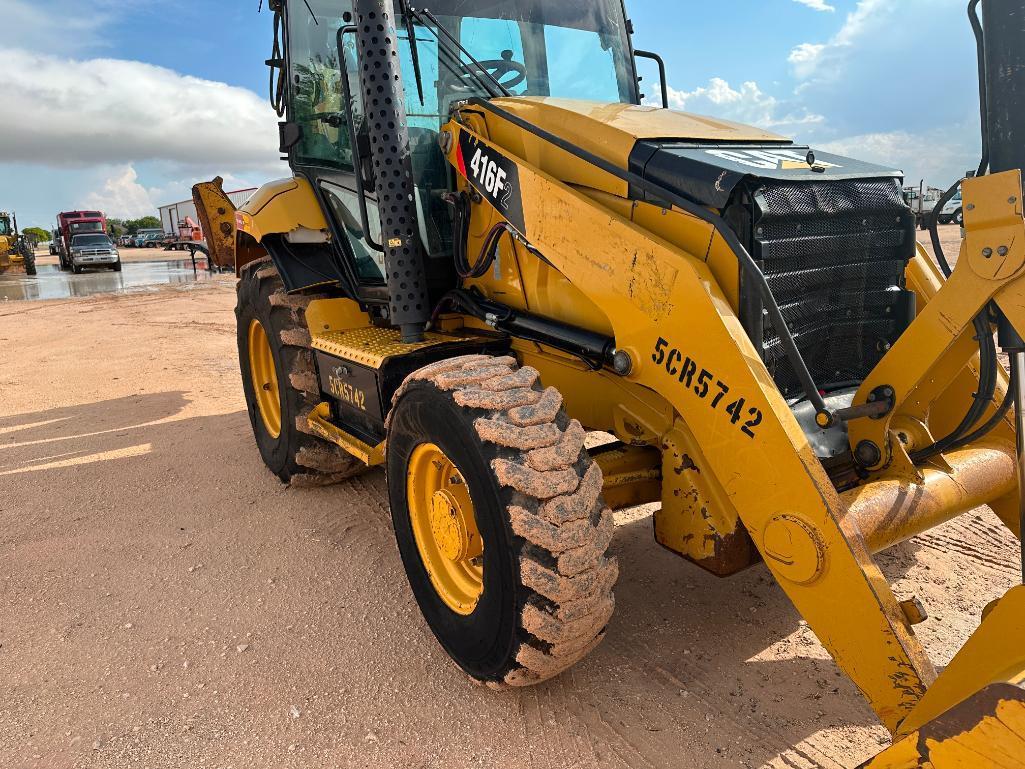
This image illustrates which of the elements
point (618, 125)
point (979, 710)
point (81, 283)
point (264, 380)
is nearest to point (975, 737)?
point (979, 710)

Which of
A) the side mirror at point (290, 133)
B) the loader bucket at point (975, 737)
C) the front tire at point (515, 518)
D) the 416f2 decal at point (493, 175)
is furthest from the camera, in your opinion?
the side mirror at point (290, 133)

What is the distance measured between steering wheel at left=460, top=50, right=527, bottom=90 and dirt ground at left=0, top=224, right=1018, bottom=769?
7.78 feet

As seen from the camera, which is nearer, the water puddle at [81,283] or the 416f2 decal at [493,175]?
the 416f2 decal at [493,175]

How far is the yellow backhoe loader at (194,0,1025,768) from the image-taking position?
197 cm

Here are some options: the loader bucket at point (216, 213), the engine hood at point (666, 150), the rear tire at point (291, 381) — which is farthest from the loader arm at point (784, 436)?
the loader bucket at point (216, 213)

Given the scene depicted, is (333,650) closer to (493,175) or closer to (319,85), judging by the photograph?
(493,175)

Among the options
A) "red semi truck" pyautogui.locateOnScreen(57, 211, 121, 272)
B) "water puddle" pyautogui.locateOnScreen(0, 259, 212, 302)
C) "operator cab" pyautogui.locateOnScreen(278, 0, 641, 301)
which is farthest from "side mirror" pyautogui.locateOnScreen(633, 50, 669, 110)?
"red semi truck" pyautogui.locateOnScreen(57, 211, 121, 272)

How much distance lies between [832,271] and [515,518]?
59.0 inches

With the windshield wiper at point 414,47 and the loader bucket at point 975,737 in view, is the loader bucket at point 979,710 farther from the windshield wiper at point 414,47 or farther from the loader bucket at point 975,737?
the windshield wiper at point 414,47

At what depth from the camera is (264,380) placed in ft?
17.1

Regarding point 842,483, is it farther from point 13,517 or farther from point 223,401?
point 223,401

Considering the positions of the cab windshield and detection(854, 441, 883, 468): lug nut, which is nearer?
detection(854, 441, 883, 468): lug nut

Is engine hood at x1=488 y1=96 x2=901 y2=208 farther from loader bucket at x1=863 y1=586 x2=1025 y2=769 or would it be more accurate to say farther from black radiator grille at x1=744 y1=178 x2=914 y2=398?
loader bucket at x1=863 y1=586 x2=1025 y2=769

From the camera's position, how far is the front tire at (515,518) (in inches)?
89.0
